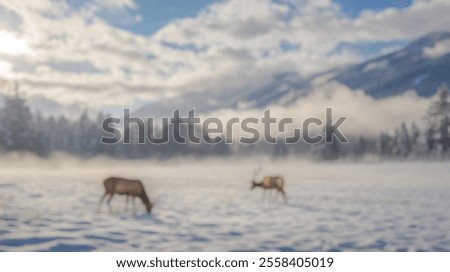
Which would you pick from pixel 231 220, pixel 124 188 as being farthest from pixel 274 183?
pixel 124 188

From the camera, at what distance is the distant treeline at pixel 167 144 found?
23.0m

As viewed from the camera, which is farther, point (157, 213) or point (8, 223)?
point (157, 213)

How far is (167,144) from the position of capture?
35.4 metres

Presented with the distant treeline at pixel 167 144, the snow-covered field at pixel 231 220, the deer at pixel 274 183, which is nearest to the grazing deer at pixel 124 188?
the snow-covered field at pixel 231 220

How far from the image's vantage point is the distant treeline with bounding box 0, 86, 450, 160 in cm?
2298

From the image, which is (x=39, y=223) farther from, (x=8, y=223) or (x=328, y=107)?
(x=328, y=107)

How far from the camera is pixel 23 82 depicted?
1627cm

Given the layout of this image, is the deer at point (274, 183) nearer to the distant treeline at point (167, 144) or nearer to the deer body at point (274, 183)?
the deer body at point (274, 183)

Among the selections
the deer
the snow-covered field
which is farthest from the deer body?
the snow-covered field

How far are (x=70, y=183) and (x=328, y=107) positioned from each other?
486 inches

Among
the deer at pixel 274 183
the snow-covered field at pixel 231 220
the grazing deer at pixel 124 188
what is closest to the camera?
the snow-covered field at pixel 231 220

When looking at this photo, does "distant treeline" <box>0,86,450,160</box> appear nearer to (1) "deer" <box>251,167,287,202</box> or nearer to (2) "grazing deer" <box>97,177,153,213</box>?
(1) "deer" <box>251,167,287,202</box>

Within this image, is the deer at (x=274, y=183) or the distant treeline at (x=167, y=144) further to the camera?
the distant treeline at (x=167, y=144)
